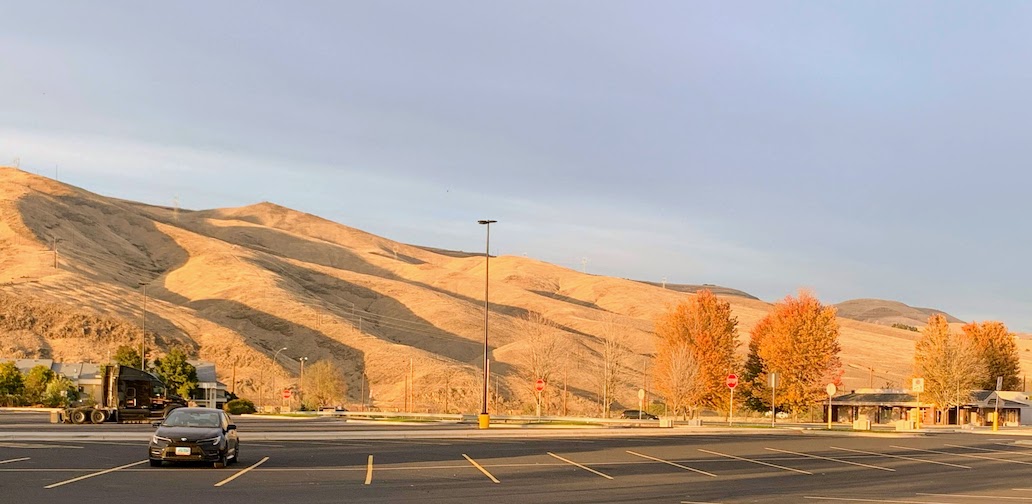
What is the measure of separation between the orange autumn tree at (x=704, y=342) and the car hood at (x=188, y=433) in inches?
2770

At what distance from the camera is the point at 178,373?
113 meters

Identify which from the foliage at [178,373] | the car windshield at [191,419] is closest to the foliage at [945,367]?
the foliage at [178,373]

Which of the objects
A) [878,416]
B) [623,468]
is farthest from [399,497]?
[878,416]

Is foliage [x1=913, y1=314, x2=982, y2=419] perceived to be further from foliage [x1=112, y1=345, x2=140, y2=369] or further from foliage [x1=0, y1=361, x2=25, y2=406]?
foliage [x1=0, y1=361, x2=25, y2=406]

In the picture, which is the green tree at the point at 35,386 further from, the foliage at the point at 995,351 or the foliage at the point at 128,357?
the foliage at the point at 995,351

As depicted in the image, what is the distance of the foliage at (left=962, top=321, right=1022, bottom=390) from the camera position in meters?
122

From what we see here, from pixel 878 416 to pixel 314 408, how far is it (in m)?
62.4

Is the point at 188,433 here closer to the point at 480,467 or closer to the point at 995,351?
the point at 480,467

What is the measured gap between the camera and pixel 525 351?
16100 cm

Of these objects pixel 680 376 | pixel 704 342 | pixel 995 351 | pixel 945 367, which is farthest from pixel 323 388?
pixel 995 351

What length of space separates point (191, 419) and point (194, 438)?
1.34 meters

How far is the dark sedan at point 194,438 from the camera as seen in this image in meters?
24.9

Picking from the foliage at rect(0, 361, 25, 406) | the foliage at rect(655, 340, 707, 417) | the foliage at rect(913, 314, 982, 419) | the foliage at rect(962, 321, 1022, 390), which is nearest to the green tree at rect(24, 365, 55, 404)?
the foliage at rect(0, 361, 25, 406)

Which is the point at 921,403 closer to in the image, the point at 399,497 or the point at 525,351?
the point at 525,351
